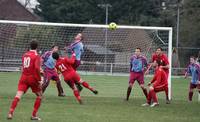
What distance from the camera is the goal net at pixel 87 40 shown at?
2851cm

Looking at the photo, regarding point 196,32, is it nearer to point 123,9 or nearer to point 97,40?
point 123,9

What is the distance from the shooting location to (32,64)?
1504 cm

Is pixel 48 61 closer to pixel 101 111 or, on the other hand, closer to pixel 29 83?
pixel 101 111

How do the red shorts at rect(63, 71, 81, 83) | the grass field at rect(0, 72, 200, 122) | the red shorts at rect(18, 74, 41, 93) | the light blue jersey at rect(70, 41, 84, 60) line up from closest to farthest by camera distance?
the red shorts at rect(18, 74, 41, 93) → the grass field at rect(0, 72, 200, 122) → the red shorts at rect(63, 71, 81, 83) → the light blue jersey at rect(70, 41, 84, 60)

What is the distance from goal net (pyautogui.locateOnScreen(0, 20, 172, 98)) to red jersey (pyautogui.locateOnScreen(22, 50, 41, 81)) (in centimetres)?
1040

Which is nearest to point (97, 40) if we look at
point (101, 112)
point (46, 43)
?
→ point (46, 43)

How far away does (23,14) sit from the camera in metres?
91.6

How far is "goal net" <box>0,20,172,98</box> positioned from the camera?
28.5 meters

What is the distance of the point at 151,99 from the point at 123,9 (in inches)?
2566

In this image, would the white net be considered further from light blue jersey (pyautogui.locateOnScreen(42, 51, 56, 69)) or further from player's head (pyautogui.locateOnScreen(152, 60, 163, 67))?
player's head (pyautogui.locateOnScreen(152, 60, 163, 67))

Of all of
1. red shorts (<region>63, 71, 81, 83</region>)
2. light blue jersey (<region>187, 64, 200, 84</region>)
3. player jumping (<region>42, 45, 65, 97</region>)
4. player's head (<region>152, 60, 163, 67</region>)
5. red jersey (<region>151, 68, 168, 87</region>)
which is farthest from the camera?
light blue jersey (<region>187, 64, 200, 84</region>)

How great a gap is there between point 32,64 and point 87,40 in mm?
18785

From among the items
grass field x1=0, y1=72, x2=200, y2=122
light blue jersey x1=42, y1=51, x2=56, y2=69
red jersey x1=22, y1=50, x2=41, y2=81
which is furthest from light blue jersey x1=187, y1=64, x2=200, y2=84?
red jersey x1=22, y1=50, x2=41, y2=81

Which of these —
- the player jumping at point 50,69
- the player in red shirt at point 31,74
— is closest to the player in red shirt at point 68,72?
the player jumping at point 50,69
